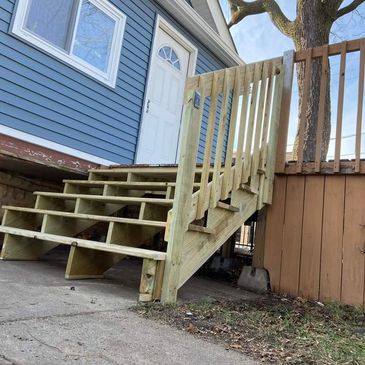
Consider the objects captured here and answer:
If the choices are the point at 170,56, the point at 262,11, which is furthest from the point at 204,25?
the point at 262,11

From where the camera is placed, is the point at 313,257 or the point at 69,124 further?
the point at 69,124

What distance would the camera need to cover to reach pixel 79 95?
4.64 metres

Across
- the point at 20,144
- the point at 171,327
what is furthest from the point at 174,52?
the point at 171,327

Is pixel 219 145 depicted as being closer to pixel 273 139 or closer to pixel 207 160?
pixel 207 160

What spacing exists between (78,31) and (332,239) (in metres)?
3.64

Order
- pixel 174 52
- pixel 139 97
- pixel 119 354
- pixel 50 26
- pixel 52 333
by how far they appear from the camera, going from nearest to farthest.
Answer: pixel 119 354, pixel 52 333, pixel 50 26, pixel 139 97, pixel 174 52

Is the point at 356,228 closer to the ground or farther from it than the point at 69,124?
closer to the ground

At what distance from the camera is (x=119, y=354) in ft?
4.58

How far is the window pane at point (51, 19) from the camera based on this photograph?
4.10 m

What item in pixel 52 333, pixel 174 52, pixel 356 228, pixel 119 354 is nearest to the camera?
pixel 119 354

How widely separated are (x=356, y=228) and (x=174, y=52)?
4.41 metres

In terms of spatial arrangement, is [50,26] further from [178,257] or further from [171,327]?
[171,327]

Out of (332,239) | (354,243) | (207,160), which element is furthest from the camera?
(332,239)

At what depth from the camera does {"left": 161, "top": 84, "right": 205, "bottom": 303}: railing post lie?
230 centimetres
